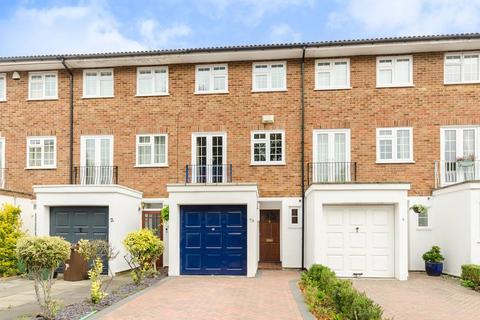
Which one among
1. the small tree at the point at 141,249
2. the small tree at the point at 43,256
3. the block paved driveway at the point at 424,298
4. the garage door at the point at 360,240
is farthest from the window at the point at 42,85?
the block paved driveway at the point at 424,298

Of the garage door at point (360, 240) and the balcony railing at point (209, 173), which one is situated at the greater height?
the balcony railing at point (209, 173)

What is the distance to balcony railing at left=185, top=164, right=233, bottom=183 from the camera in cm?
1825

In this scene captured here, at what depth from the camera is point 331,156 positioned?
18.0m

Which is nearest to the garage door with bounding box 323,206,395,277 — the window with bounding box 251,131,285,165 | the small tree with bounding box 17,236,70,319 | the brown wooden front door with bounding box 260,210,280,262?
the window with bounding box 251,131,285,165

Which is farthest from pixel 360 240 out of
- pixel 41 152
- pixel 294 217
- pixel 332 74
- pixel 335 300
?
pixel 41 152

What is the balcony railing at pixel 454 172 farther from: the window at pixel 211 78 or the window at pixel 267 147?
the window at pixel 211 78

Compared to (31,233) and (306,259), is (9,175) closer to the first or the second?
(31,233)

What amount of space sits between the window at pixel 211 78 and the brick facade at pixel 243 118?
0.22m

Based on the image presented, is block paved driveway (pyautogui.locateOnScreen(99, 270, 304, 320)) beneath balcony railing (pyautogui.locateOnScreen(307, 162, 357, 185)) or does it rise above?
beneath

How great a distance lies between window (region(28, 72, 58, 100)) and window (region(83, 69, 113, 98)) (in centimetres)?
121

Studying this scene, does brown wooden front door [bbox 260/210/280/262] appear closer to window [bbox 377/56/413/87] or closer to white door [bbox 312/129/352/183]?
white door [bbox 312/129/352/183]

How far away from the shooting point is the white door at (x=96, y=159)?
61.8 ft

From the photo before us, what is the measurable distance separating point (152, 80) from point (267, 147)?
5.00 metres

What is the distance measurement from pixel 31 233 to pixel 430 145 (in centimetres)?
1417
